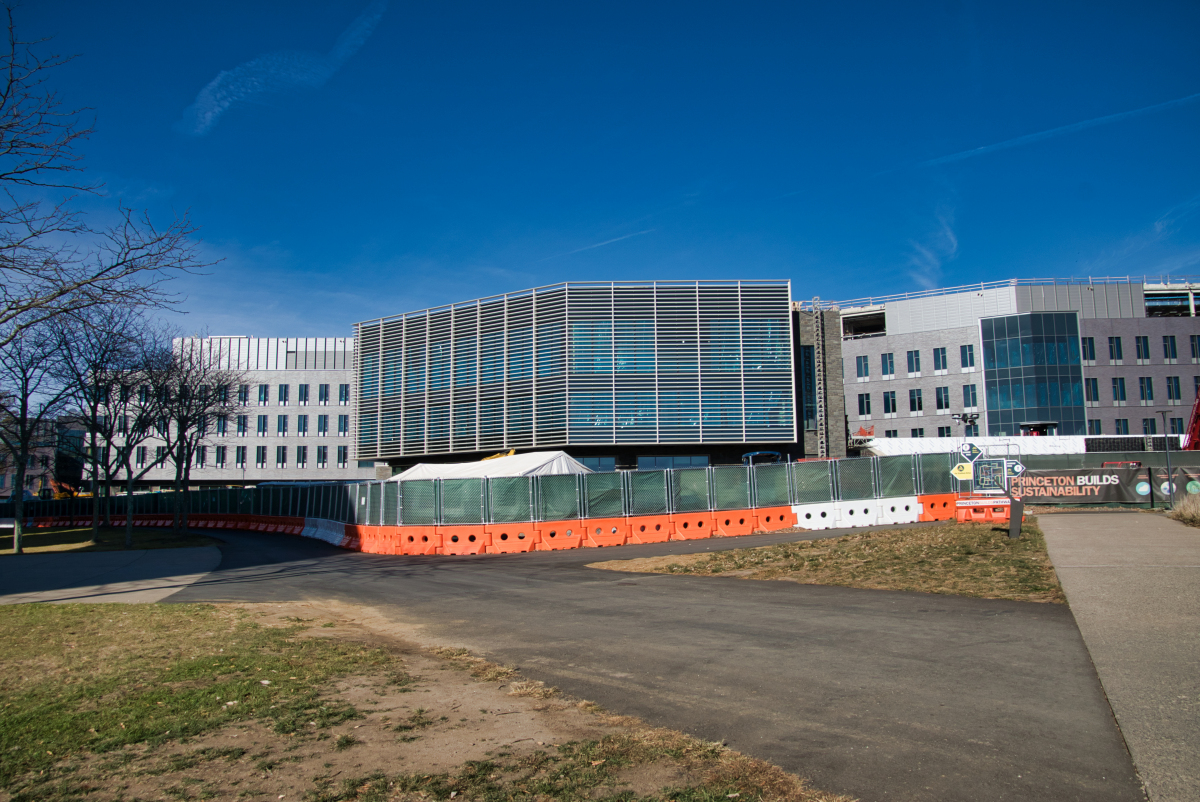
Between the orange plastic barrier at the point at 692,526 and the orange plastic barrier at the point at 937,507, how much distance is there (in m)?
7.87

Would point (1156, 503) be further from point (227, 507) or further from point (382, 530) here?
point (227, 507)

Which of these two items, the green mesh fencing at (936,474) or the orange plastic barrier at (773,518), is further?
the green mesh fencing at (936,474)

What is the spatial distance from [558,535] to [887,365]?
52.6m

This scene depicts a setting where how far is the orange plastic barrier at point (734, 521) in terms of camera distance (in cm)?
2622

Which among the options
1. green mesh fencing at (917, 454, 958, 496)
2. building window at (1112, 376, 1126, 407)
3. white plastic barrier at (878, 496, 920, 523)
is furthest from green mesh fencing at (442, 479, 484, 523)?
building window at (1112, 376, 1126, 407)

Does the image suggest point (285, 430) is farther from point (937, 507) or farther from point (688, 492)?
point (937, 507)

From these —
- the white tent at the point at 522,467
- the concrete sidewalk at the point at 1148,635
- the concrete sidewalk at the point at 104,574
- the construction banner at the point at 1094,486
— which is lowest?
the concrete sidewalk at the point at 104,574

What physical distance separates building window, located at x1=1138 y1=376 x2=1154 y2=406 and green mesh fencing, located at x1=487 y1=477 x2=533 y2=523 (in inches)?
2453

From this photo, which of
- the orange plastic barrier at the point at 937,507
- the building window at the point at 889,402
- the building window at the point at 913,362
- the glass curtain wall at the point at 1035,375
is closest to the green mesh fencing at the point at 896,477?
the orange plastic barrier at the point at 937,507

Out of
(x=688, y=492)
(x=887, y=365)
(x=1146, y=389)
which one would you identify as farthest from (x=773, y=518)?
(x=1146, y=389)

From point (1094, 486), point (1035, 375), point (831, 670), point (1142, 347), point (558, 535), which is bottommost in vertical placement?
point (558, 535)

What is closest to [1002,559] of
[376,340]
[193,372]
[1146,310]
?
[193,372]

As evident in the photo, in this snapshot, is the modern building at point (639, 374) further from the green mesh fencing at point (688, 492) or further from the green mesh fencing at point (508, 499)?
the green mesh fencing at point (508, 499)

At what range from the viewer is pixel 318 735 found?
17.9 ft
